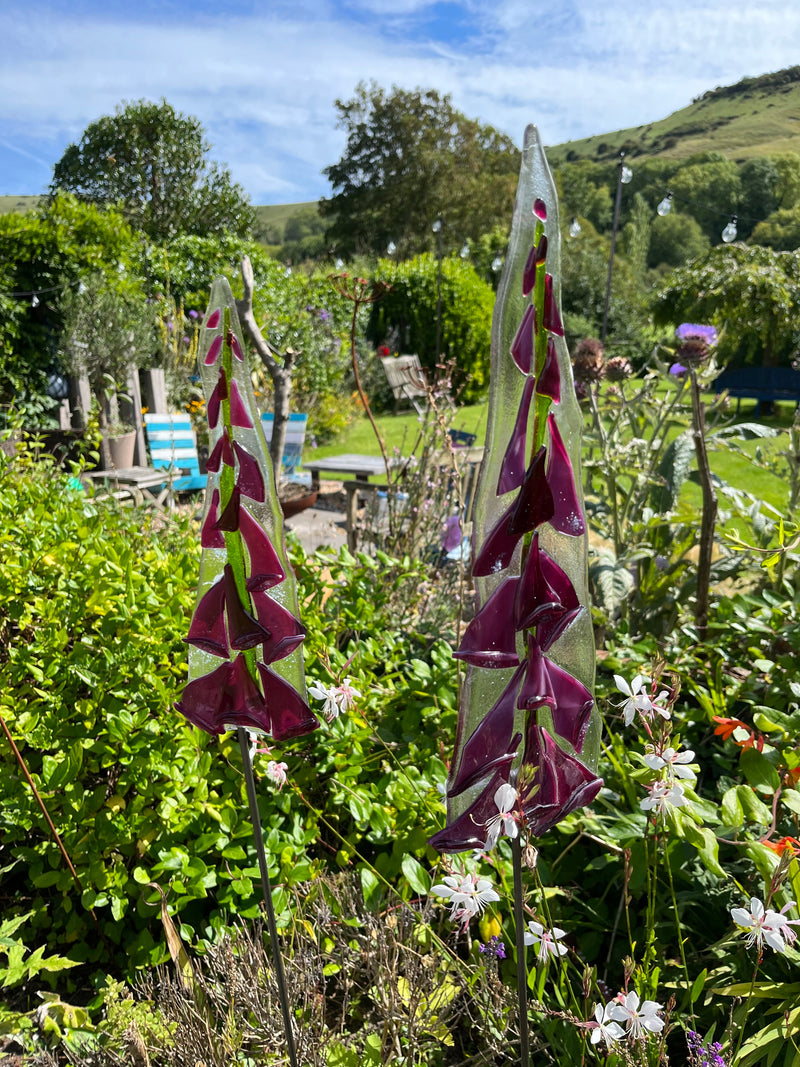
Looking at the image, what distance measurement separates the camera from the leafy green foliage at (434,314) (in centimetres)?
1448

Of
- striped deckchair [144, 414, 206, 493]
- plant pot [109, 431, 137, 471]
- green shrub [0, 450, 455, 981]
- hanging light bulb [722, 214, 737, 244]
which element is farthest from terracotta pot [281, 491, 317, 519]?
green shrub [0, 450, 455, 981]

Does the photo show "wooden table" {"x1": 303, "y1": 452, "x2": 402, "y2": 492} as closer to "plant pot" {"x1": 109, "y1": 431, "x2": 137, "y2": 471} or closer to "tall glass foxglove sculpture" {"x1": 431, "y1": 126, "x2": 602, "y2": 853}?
"plant pot" {"x1": 109, "y1": 431, "x2": 137, "y2": 471}

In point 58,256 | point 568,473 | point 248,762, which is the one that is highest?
point 58,256

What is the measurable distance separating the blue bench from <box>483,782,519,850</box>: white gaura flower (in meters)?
12.8

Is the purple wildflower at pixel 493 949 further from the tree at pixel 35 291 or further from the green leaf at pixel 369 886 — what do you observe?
the tree at pixel 35 291

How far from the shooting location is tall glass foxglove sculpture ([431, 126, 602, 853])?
64 cm

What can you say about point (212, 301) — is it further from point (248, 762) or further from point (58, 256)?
point (58, 256)

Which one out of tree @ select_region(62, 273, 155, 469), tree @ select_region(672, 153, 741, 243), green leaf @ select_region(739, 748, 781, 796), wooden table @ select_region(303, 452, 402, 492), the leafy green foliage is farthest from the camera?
tree @ select_region(672, 153, 741, 243)

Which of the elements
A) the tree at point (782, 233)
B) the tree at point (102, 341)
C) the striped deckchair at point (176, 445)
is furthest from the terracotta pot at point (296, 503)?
the tree at point (782, 233)

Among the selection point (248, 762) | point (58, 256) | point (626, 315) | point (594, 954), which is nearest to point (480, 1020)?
point (594, 954)

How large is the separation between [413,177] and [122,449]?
29584 mm

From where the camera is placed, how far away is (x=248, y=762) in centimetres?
88

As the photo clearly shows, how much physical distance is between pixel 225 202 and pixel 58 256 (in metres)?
20.1

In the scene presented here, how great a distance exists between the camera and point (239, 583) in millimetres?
792
